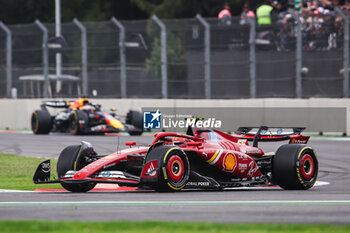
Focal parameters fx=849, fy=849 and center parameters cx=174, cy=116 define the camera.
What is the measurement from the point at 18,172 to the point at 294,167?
5.88 metres

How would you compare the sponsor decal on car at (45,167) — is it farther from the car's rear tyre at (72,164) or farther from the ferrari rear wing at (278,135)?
the ferrari rear wing at (278,135)

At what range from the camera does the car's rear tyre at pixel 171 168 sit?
11039 mm

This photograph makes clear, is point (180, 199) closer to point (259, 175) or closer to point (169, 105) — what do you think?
point (259, 175)

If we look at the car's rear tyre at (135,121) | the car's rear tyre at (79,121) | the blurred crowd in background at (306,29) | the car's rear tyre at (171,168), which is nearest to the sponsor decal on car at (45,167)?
the car's rear tyre at (171,168)

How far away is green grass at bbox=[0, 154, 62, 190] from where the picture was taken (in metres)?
13.1

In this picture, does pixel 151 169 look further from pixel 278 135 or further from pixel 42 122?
pixel 42 122

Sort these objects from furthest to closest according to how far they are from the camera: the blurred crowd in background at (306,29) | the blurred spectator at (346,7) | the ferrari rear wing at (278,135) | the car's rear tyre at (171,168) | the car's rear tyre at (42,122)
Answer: the car's rear tyre at (42,122)
the blurred spectator at (346,7)
the blurred crowd in background at (306,29)
the ferrari rear wing at (278,135)
the car's rear tyre at (171,168)

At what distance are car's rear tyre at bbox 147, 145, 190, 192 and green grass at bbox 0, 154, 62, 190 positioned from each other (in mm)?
2388

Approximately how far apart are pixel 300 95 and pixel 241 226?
17.7 metres

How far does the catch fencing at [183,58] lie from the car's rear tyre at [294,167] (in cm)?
1216

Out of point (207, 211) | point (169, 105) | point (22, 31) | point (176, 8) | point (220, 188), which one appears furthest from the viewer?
point (176, 8)

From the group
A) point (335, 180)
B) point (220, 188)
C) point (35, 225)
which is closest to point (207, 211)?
point (35, 225)

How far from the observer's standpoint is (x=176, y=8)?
48.3 meters

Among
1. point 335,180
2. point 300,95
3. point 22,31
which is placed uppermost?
point 22,31
